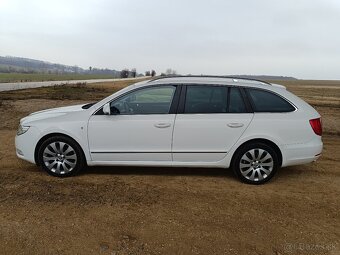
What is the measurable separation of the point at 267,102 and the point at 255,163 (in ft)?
3.15

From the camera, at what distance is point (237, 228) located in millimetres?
3443

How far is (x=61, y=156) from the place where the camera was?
4824 mm

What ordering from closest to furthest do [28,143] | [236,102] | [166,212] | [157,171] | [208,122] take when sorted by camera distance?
[166,212] → [208,122] → [236,102] → [28,143] → [157,171]

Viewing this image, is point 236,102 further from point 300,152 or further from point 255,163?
point 300,152

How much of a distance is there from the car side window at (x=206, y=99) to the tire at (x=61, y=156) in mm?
1835

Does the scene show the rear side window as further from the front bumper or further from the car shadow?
the front bumper

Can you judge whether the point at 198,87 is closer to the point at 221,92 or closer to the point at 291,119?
the point at 221,92


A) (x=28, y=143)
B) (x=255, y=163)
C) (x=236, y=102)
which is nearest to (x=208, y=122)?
(x=236, y=102)

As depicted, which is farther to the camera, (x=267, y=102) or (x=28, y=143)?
(x=28, y=143)

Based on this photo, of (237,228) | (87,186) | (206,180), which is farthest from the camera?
(206,180)

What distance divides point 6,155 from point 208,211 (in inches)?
168

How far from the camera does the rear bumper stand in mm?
4688

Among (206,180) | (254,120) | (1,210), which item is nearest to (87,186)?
(1,210)

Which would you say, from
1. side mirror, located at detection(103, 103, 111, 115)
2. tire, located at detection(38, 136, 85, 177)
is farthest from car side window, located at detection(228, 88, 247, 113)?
tire, located at detection(38, 136, 85, 177)
